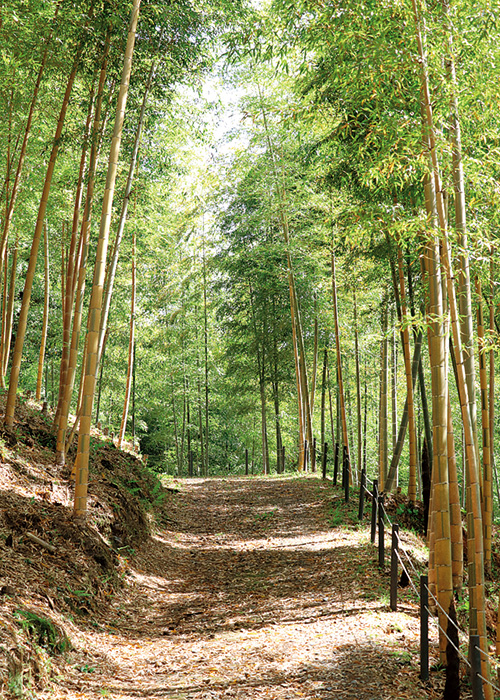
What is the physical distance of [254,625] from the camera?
13.5 ft

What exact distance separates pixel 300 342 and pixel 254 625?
724 cm

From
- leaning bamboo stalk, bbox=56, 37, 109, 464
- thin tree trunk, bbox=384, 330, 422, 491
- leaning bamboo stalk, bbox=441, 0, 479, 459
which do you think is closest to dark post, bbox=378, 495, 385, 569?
leaning bamboo stalk, bbox=441, 0, 479, 459

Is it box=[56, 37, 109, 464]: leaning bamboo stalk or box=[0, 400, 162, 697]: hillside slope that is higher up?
box=[56, 37, 109, 464]: leaning bamboo stalk

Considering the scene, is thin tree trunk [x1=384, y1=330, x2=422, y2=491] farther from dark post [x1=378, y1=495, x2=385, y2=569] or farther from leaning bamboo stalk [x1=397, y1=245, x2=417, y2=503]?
dark post [x1=378, y1=495, x2=385, y2=569]

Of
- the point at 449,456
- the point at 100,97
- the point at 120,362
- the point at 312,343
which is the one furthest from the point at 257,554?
the point at 120,362

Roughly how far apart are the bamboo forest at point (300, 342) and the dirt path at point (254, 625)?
0.08 feet

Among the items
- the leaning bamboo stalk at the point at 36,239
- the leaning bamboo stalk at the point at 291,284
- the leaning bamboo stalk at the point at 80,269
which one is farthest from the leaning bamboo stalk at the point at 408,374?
the leaning bamboo stalk at the point at 36,239

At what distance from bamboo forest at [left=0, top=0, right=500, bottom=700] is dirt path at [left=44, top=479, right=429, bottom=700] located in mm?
24

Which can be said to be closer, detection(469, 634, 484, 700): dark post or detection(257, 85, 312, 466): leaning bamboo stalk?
detection(469, 634, 484, 700): dark post

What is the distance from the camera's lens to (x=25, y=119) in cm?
634

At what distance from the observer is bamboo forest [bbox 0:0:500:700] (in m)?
3.28

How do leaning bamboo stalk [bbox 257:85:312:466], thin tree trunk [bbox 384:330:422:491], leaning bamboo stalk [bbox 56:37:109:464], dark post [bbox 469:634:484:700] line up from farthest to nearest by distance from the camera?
1. leaning bamboo stalk [bbox 257:85:312:466]
2. thin tree trunk [bbox 384:330:422:491]
3. leaning bamboo stalk [bbox 56:37:109:464]
4. dark post [bbox 469:634:484:700]

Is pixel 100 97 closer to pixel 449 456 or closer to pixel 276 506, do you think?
pixel 449 456

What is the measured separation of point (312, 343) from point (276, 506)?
225 inches
